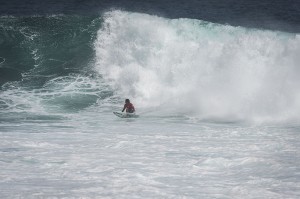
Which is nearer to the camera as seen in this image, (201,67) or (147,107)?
(147,107)

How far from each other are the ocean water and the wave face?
58 millimetres

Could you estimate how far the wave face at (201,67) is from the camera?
18.4m

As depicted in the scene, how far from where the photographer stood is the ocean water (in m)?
10.6

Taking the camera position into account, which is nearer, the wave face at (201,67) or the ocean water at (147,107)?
the ocean water at (147,107)

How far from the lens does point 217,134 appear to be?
48.8 feet

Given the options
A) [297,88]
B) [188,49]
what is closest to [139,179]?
[297,88]

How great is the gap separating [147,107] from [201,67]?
11.9 feet

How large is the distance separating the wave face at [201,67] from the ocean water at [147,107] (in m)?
0.06

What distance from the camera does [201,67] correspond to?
21906 mm

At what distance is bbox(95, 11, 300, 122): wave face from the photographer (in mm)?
18375

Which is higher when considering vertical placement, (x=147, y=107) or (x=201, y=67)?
(x=201, y=67)

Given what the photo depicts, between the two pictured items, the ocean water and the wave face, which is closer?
the ocean water

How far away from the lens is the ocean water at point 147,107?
10.6 m

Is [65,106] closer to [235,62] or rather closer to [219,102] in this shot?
[219,102]
